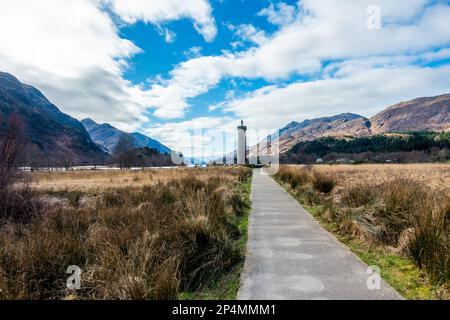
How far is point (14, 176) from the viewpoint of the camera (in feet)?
26.5

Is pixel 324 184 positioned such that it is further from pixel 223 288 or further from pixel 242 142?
pixel 242 142

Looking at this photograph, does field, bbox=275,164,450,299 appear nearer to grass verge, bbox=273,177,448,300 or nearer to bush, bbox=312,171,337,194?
grass verge, bbox=273,177,448,300

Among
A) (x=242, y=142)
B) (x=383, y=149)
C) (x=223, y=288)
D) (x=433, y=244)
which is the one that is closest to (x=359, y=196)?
(x=433, y=244)

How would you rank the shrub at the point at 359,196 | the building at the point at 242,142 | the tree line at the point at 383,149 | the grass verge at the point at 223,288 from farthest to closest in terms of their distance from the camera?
the tree line at the point at 383,149 < the building at the point at 242,142 < the shrub at the point at 359,196 < the grass verge at the point at 223,288

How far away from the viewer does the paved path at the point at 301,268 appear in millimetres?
3160

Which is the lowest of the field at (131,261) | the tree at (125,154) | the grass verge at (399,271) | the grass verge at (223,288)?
the grass verge at (223,288)

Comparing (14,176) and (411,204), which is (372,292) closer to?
(411,204)

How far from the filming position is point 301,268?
391 centimetres

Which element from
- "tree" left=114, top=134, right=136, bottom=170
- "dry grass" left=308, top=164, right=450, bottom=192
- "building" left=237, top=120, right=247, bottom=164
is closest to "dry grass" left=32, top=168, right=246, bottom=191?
"dry grass" left=308, top=164, right=450, bottom=192

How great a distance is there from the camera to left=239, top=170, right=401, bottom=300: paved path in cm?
316

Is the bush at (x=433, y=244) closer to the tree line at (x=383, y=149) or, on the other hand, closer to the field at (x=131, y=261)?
the field at (x=131, y=261)

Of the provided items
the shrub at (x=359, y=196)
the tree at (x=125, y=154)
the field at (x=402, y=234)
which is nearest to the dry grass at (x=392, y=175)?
the shrub at (x=359, y=196)
